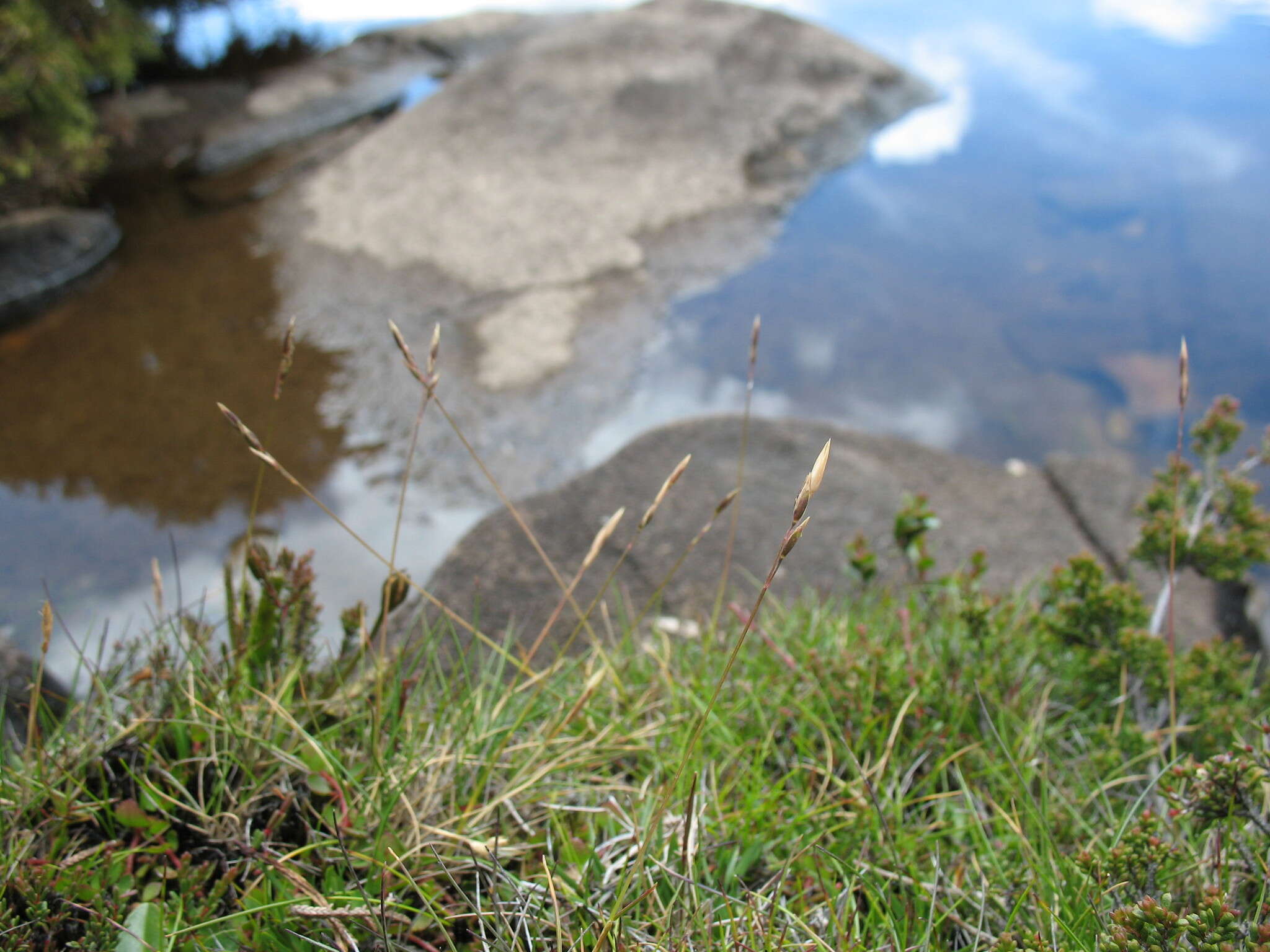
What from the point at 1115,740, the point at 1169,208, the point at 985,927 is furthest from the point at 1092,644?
the point at 1169,208

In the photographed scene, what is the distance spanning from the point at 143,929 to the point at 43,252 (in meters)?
4.81

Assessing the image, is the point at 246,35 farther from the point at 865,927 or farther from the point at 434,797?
the point at 865,927

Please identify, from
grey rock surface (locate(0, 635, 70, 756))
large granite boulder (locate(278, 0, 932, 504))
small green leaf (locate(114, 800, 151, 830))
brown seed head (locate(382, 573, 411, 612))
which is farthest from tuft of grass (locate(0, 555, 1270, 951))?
large granite boulder (locate(278, 0, 932, 504))

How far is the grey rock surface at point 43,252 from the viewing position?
4.69 m

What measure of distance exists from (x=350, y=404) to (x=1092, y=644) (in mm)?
3147

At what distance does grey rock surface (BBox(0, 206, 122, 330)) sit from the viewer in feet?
15.4

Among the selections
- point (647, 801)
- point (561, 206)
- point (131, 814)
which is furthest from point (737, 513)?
point (561, 206)

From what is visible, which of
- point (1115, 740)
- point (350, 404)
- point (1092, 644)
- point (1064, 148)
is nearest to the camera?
point (1115, 740)

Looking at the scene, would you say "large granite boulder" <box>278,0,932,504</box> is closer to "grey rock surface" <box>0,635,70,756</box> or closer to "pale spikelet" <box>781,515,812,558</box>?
"grey rock surface" <box>0,635,70,756</box>

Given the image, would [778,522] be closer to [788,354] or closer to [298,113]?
[788,354]

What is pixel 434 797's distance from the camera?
159 cm

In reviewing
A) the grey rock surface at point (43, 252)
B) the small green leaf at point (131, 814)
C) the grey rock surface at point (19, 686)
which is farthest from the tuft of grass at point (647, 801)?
the grey rock surface at point (43, 252)

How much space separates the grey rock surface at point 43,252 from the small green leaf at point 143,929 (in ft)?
14.3

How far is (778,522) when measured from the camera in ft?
10.4
